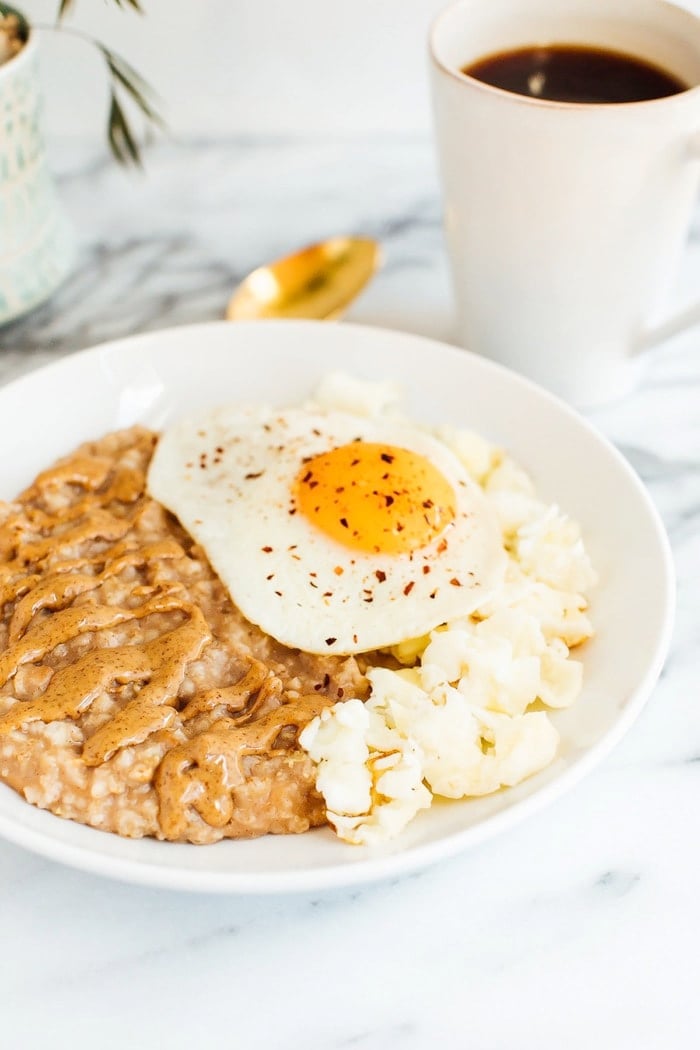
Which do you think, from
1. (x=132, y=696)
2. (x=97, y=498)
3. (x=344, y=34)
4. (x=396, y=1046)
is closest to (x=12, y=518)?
(x=97, y=498)

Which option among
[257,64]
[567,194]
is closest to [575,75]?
[567,194]

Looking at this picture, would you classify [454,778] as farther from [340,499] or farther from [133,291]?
[133,291]

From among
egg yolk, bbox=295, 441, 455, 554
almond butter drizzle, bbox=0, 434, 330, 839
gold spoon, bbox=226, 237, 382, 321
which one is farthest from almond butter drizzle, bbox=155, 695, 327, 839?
gold spoon, bbox=226, 237, 382, 321

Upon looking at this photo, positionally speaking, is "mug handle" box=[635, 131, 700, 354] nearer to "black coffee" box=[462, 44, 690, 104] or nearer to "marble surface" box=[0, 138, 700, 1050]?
"black coffee" box=[462, 44, 690, 104]

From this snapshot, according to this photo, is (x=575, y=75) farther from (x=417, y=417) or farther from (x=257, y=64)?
(x=257, y=64)

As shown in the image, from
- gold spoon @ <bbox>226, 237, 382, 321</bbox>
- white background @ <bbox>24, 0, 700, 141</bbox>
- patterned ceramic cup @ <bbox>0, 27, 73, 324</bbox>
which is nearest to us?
patterned ceramic cup @ <bbox>0, 27, 73, 324</bbox>

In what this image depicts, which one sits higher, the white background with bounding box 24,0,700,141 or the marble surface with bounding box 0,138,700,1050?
the white background with bounding box 24,0,700,141

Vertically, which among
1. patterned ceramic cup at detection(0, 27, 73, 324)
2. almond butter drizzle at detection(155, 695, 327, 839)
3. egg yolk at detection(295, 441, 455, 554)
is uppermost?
patterned ceramic cup at detection(0, 27, 73, 324)
